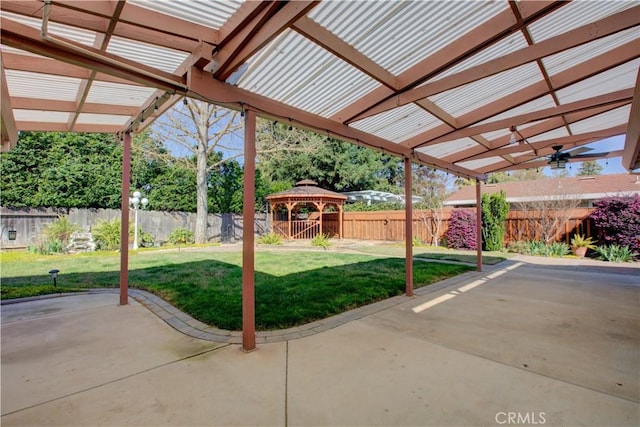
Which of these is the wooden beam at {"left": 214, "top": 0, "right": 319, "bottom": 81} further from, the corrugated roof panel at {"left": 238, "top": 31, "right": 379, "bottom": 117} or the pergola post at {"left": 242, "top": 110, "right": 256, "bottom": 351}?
the pergola post at {"left": 242, "top": 110, "right": 256, "bottom": 351}

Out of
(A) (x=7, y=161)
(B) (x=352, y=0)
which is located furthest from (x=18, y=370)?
(A) (x=7, y=161)

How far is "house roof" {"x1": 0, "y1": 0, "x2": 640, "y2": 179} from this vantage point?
7.51 ft

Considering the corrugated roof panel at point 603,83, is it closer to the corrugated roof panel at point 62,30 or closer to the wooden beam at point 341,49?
the wooden beam at point 341,49

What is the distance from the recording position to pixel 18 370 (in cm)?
274

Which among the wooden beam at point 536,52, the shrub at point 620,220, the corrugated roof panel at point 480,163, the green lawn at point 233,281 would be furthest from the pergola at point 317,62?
the shrub at point 620,220

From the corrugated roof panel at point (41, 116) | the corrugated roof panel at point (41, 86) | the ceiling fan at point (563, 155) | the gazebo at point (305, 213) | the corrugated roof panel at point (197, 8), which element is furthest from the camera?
the gazebo at point (305, 213)

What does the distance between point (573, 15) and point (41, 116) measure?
6.71 meters

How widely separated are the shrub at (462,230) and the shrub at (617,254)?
12.6 ft

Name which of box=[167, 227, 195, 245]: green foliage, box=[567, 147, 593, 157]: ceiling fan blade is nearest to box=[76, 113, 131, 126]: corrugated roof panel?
box=[567, 147, 593, 157]: ceiling fan blade

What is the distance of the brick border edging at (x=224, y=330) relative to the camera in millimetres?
3465

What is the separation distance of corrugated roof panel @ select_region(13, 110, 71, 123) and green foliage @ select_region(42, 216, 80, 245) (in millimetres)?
7740

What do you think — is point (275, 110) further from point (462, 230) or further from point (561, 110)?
point (462, 230)

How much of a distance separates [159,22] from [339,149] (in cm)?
2149

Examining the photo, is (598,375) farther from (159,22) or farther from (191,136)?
(191,136)
